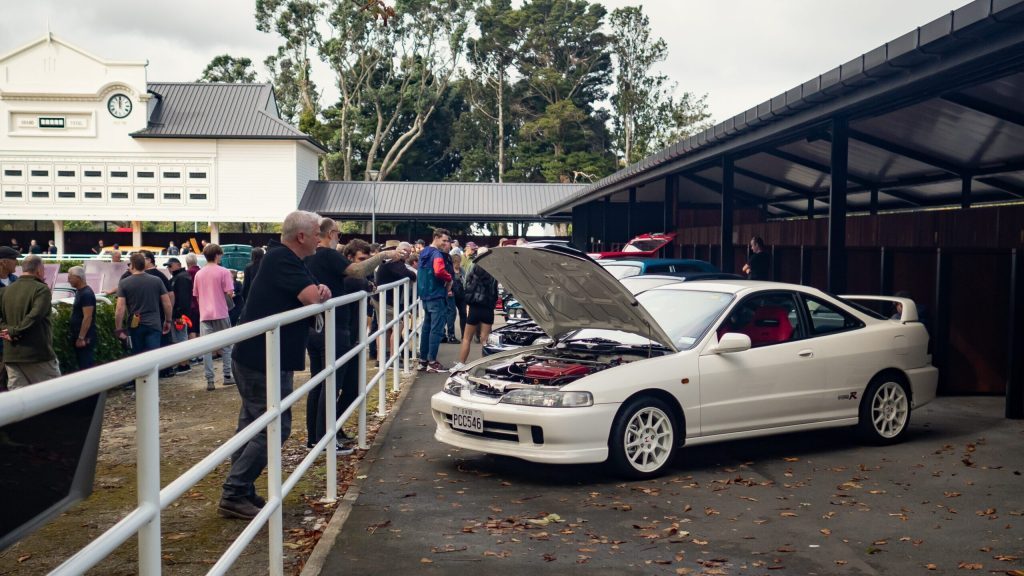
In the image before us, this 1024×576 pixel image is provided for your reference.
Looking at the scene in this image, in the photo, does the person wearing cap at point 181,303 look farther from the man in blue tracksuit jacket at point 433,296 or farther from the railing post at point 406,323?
the man in blue tracksuit jacket at point 433,296

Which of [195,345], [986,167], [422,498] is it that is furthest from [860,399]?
[986,167]

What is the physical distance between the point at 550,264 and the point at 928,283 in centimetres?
692

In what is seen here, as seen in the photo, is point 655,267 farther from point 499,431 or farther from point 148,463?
point 148,463

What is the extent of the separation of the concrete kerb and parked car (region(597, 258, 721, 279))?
4818mm

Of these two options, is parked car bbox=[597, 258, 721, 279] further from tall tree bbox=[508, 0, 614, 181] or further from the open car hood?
tall tree bbox=[508, 0, 614, 181]

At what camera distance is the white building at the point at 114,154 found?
5278 centimetres

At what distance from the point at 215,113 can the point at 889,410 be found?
50792 mm

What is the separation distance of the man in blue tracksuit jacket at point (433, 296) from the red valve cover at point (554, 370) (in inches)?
263

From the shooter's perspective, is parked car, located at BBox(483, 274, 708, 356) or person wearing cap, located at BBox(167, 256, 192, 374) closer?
parked car, located at BBox(483, 274, 708, 356)

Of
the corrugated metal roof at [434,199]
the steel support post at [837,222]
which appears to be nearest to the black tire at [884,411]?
the steel support post at [837,222]

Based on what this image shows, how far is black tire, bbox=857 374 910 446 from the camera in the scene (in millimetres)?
9039

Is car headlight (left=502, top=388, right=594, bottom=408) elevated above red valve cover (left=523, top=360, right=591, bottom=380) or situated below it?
below

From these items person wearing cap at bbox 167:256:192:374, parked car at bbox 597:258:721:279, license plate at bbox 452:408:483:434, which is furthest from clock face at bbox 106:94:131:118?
license plate at bbox 452:408:483:434

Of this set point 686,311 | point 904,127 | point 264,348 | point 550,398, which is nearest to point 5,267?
point 264,348
